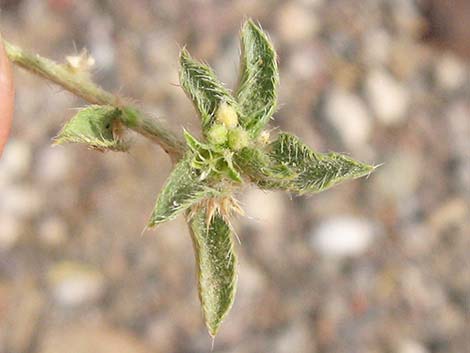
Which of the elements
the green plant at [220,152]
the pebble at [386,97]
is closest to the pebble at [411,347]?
the pebble at [386,97]

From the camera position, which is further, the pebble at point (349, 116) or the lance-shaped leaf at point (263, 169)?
the pebble at point (349, 116)

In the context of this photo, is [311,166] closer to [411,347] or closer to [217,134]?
[217,134]

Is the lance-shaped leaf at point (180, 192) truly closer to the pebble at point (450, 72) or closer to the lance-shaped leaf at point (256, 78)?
the lance-shaped leaf at point (256, 78)

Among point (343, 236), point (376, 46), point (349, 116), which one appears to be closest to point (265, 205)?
point (343, 236)

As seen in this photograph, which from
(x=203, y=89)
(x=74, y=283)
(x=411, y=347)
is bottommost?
(x=203, y=89)

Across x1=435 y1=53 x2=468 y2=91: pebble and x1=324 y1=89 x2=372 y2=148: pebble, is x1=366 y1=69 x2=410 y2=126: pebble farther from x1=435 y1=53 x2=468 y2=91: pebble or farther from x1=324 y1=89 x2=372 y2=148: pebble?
x1=435 y1=53 x2=468 y2=91: pebble

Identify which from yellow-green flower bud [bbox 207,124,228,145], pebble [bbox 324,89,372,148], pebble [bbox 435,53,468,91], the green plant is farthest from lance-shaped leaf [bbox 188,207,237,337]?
pebble [bbox 435,53,468,91]
